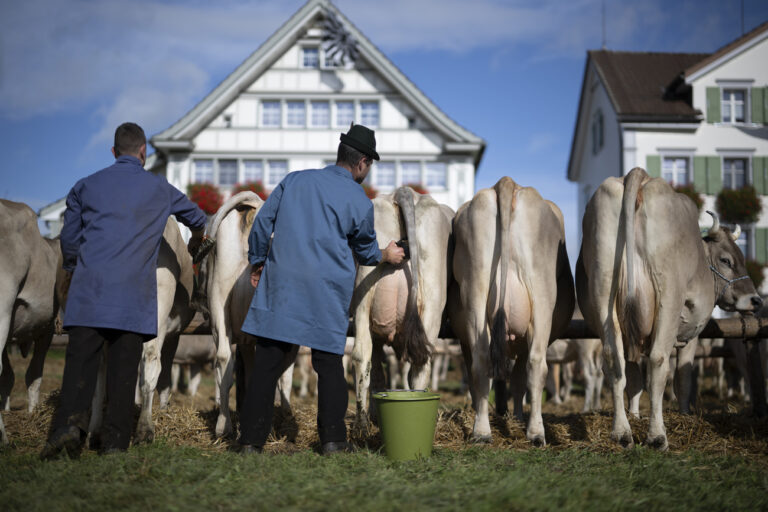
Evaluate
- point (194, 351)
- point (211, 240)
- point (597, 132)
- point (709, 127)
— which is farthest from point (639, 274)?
point (597, 132)

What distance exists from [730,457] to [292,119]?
25073 mm

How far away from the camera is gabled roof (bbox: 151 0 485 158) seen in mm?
27016

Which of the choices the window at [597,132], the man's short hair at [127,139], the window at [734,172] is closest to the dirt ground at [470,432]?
the man's short hair at [127,139]

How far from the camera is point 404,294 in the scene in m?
5.63

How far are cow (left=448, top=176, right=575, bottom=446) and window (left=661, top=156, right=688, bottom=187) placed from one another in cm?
2547

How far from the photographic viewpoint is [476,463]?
14.7 ft

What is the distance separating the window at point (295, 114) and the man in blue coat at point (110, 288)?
76.6ft

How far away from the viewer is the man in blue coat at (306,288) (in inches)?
187

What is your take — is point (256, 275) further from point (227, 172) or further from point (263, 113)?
point (263, 113)

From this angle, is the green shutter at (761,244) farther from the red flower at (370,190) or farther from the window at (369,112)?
the window at (369,112)

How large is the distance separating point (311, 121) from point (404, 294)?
23239 mm

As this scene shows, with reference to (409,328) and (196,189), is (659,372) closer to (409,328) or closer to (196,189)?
(409,328)

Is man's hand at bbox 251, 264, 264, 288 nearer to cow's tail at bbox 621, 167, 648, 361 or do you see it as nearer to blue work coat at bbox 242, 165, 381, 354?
blue work coat at bbox 242, 165, 381, 354

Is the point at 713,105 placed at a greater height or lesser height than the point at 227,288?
greater
